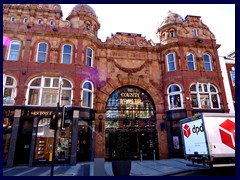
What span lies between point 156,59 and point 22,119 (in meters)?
15.4

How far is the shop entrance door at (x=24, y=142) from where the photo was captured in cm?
1431

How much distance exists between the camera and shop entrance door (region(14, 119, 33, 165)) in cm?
1431

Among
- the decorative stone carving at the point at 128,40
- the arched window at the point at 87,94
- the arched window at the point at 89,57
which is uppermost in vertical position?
the decorative stone carving at the point at 128,40

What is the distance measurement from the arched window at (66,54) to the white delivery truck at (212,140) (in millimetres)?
12911

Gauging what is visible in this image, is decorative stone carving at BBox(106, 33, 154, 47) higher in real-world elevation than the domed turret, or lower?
lower

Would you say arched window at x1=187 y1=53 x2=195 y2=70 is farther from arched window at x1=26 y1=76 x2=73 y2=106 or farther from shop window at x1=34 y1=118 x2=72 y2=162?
shop window at x1=34 y1=118 x2=72 y2=162

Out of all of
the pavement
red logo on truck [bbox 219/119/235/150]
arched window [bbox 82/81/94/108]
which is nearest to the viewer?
red logo on truck [bbox 219/119/235/150]

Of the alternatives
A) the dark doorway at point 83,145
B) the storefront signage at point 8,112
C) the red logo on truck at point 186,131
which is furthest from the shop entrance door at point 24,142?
Result: the red logo on truck at point 186,131

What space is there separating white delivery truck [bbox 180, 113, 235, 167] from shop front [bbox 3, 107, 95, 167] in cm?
924

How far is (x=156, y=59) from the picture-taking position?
2053 cm

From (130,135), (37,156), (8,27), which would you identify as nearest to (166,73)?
(130,135)

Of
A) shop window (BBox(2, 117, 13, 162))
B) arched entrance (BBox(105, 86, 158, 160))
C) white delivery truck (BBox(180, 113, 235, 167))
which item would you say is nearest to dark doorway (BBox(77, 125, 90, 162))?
arched entrance (BBox(105, 86, 158, 160))

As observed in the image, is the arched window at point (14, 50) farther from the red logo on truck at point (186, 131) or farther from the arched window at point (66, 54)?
the red logo on truck at point (186, 131)

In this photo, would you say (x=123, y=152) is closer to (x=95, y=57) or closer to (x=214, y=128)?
(x=214, y=128)
